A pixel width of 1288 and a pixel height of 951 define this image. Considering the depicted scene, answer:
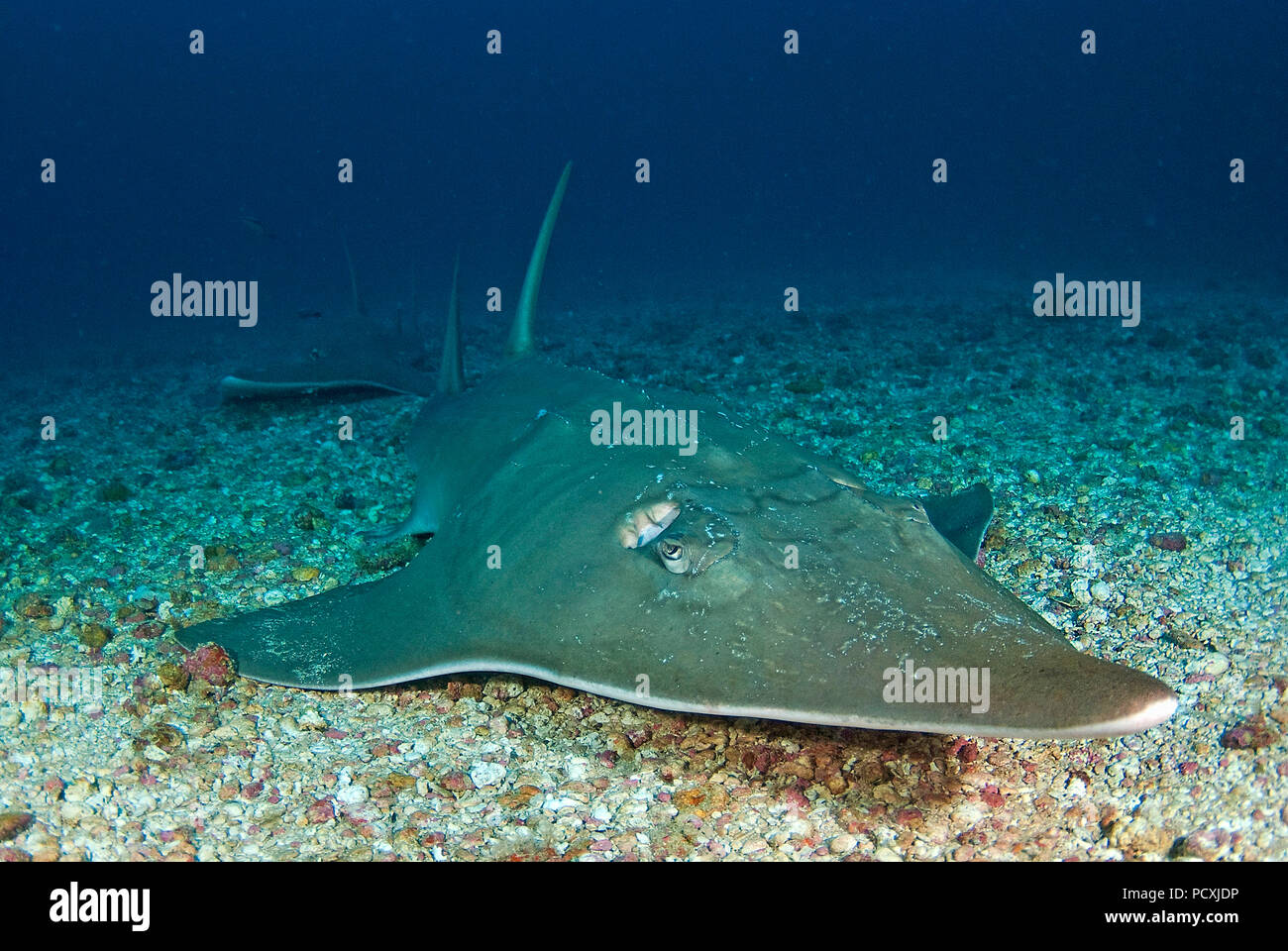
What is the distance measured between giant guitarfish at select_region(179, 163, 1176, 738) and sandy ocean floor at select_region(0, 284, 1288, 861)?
18.6 inches

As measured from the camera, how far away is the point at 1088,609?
393 centimetres

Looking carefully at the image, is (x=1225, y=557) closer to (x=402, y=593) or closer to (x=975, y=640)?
(x=975, y=640)

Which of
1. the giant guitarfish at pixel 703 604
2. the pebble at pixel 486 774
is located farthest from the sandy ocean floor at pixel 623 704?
the giant guitarfish at pixel 703 604

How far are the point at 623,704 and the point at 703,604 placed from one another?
3.76ft

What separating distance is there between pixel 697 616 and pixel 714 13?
5634 inches

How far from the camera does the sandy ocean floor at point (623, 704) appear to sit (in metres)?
2.64

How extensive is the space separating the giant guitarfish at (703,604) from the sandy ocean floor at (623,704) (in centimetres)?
47

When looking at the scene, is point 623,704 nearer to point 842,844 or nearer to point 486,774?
Answer: point 486,774

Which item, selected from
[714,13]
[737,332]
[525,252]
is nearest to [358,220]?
[525,252]

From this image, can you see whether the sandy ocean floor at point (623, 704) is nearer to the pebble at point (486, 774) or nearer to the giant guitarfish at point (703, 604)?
the pebble at point (486, 774)

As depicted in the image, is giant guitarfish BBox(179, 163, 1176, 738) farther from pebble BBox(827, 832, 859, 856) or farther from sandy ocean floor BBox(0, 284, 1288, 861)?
pebble BBox(827, 832, 859, 856)

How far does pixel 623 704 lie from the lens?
3.37m
